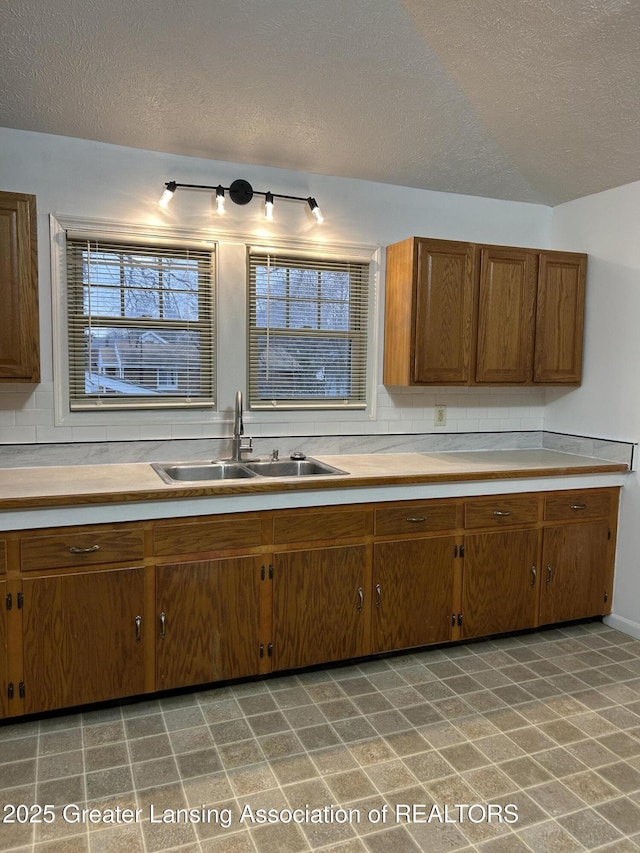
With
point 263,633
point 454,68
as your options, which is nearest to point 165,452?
point 263,633

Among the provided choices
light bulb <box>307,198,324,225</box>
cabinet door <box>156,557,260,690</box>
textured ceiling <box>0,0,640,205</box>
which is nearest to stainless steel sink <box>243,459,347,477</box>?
cabinet door <box>156,557,260,690</box>

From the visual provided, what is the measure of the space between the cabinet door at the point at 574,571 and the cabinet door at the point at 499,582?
0.30 ft

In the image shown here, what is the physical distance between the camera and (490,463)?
345 cm

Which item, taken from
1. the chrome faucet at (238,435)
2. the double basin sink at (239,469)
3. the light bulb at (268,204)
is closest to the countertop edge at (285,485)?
the double basin sink at (239,469)

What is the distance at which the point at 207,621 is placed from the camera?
271cm

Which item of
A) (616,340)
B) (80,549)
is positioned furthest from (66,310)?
(616,340)

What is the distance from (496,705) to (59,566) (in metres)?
1.89

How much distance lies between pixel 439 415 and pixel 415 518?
0.99m

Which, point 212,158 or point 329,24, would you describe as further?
point 212,158

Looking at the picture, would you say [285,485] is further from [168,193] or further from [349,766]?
[168,193]

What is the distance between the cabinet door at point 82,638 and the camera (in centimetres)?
246

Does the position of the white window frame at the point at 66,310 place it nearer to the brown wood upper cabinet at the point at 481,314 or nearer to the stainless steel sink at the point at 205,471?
the stainless steel sink at the point at 205,471

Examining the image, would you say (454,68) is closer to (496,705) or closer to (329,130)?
(329,130)

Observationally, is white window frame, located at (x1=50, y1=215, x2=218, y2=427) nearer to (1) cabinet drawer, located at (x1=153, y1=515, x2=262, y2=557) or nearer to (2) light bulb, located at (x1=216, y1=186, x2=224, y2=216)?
(2) light bulb, located at (x1=216, y1=186, x2=224, y2=216)
